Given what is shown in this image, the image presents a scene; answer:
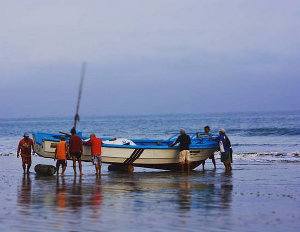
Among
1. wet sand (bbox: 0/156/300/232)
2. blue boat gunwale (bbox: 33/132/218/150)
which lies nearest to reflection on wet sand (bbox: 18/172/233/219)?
wet sand (bbox: 0/156/300/232)

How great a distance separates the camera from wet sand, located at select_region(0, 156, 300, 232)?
11773 mm

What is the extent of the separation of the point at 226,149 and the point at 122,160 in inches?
153

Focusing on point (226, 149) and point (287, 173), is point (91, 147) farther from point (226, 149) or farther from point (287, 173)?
point (287, 173)

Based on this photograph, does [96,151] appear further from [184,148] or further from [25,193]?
[25,193]

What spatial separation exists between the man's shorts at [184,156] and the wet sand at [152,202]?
1.44 metres

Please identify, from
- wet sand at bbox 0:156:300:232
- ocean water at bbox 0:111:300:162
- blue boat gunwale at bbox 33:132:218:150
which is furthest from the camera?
ocean water at bbox 0:111:300:162

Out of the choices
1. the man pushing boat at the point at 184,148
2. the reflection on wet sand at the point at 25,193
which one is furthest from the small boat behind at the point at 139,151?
the reflection on wet sand at the point at 25,193

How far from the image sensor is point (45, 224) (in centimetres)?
1172

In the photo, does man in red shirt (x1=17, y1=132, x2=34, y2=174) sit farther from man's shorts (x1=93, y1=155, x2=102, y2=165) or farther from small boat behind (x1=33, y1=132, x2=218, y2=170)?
man's shorts (x1=93, y1=155, x2=102, y2=165)

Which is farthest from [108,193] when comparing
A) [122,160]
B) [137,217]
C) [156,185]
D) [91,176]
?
[122,160]

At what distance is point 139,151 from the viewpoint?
80.4 feet

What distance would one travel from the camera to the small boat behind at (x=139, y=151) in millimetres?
24047

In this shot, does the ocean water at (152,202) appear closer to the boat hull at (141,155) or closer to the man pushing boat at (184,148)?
the boat hull at (141,155)

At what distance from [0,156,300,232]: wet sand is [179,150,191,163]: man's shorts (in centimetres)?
144
